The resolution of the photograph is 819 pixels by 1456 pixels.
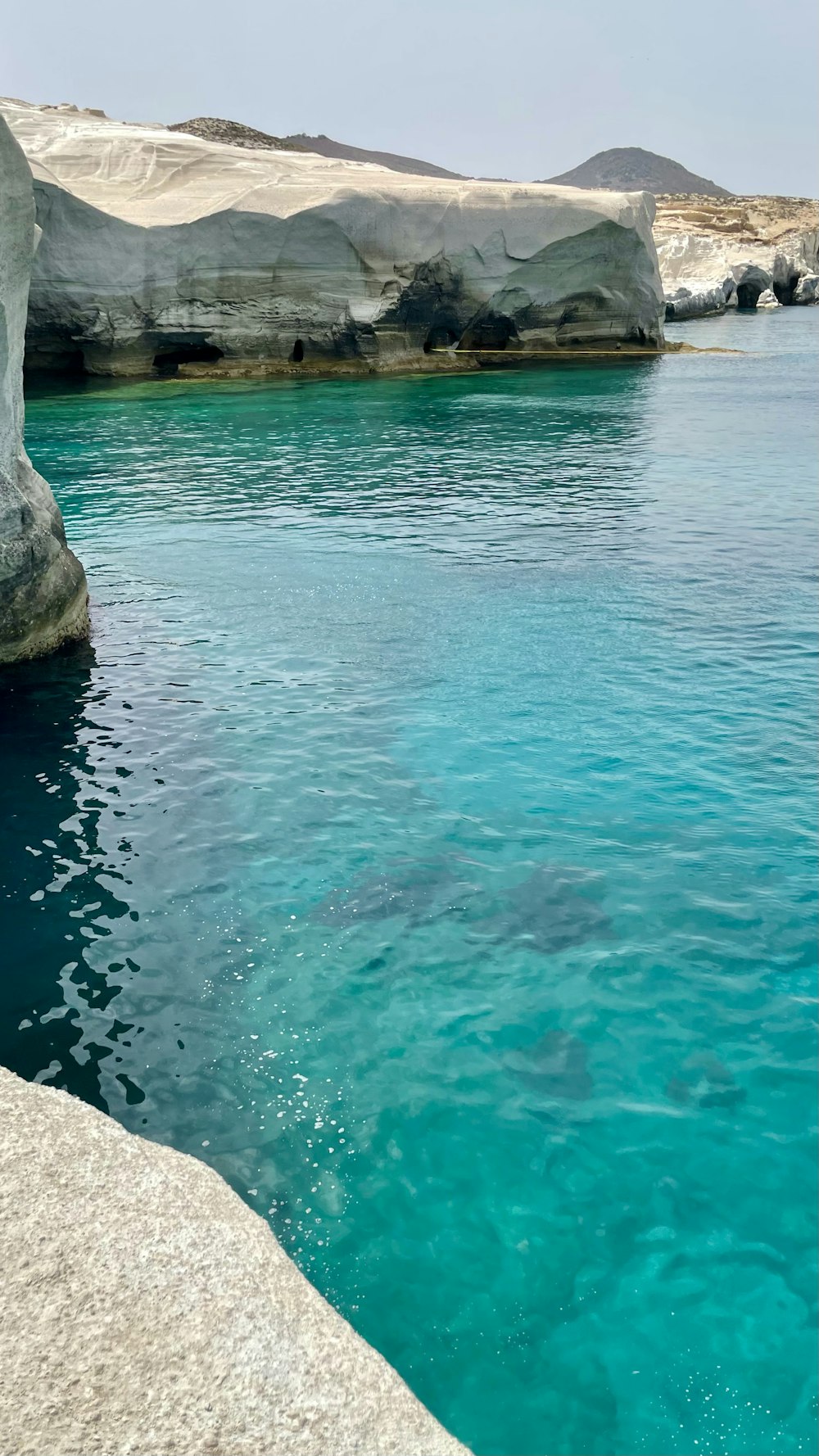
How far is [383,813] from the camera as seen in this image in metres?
9.12

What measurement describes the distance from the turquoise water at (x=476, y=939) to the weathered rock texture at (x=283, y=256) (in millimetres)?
22957

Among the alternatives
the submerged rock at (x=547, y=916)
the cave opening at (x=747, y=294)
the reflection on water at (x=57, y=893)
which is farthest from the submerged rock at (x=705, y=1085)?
the cave opening at (x=747, y=294)

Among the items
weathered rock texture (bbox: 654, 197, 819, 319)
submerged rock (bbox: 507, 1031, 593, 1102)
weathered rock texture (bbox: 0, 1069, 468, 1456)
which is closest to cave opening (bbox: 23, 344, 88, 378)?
submerged rock (bbox: 507, 1031, 593, 1102)

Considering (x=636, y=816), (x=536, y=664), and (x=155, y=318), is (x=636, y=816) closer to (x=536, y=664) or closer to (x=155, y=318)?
(x=536, y=664)

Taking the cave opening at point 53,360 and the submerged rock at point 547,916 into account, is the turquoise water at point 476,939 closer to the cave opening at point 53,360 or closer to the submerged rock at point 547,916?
the submerged rock at point 547,916

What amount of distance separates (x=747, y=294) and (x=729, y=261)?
3845 mm

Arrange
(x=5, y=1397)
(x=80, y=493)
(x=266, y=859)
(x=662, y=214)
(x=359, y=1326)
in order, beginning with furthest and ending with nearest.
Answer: (x=662, y=214), (x=80, y=493), (x=266, y=859), (x=359, y=1326), (x=5, y=1397)

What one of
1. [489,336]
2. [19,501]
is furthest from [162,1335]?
[489,336]

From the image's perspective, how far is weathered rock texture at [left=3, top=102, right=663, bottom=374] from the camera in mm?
35656

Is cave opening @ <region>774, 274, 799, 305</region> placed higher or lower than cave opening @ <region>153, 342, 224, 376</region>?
higher

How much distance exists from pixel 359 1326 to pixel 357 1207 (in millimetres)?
679

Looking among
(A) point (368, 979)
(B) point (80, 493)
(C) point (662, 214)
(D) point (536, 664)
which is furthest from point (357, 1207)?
(C) point (662, 214)

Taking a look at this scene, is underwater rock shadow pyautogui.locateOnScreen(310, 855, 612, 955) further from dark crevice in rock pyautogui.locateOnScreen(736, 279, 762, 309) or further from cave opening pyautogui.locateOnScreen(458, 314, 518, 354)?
dark crevice in rock pyautogui.locateOnScreen(736, 279, 762, 309)

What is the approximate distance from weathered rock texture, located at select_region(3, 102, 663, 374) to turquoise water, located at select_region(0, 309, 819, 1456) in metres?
23.0
